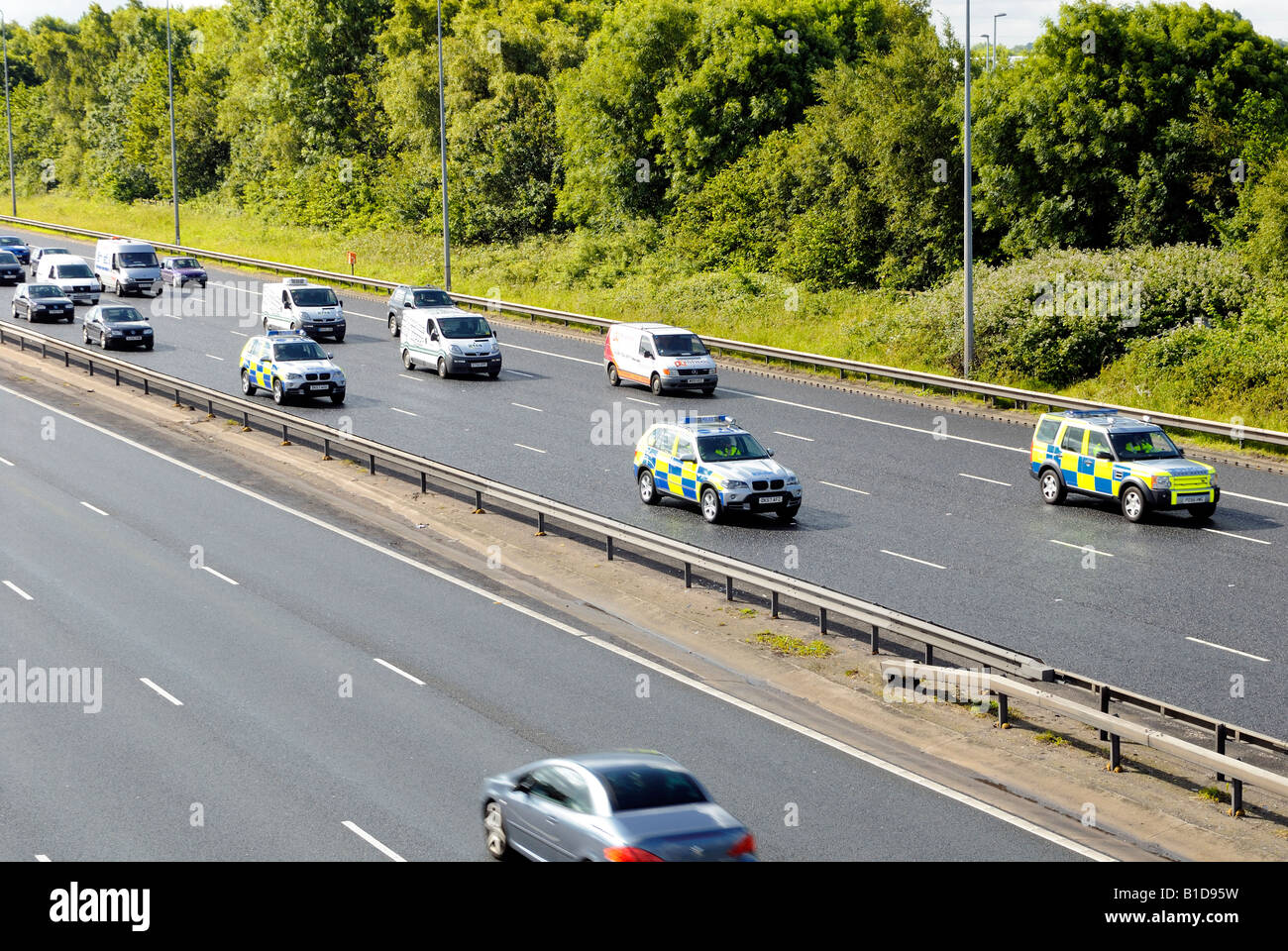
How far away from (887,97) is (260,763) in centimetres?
4419

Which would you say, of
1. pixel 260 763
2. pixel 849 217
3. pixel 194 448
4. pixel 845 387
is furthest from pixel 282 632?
pixel 849 217

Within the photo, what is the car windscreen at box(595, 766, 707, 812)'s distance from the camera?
A: 12.3m

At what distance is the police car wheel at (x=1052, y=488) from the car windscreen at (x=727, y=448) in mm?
5437

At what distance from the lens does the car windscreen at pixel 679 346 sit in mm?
38688

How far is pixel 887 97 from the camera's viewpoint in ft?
179

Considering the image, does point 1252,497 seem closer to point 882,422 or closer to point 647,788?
point 882,422

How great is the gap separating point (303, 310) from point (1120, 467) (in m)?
28.0

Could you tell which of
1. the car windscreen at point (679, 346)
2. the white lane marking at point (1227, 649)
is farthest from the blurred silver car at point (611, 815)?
the car windscreen at point (679, 346)

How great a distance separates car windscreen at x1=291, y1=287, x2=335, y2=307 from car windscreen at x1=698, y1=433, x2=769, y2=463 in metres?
22.9

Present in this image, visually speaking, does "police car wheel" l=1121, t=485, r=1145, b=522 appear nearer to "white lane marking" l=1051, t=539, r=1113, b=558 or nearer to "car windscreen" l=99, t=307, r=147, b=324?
"white lane marking" l=1051, t=539, r=1113, b=558

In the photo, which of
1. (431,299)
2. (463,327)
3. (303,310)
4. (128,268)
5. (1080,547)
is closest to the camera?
(1080,547)

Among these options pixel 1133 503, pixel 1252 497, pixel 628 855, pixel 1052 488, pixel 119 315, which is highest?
pixel 119 315

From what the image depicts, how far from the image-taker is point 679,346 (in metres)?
39.0

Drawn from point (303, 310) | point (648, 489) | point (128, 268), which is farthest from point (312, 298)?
point (648, 489)
